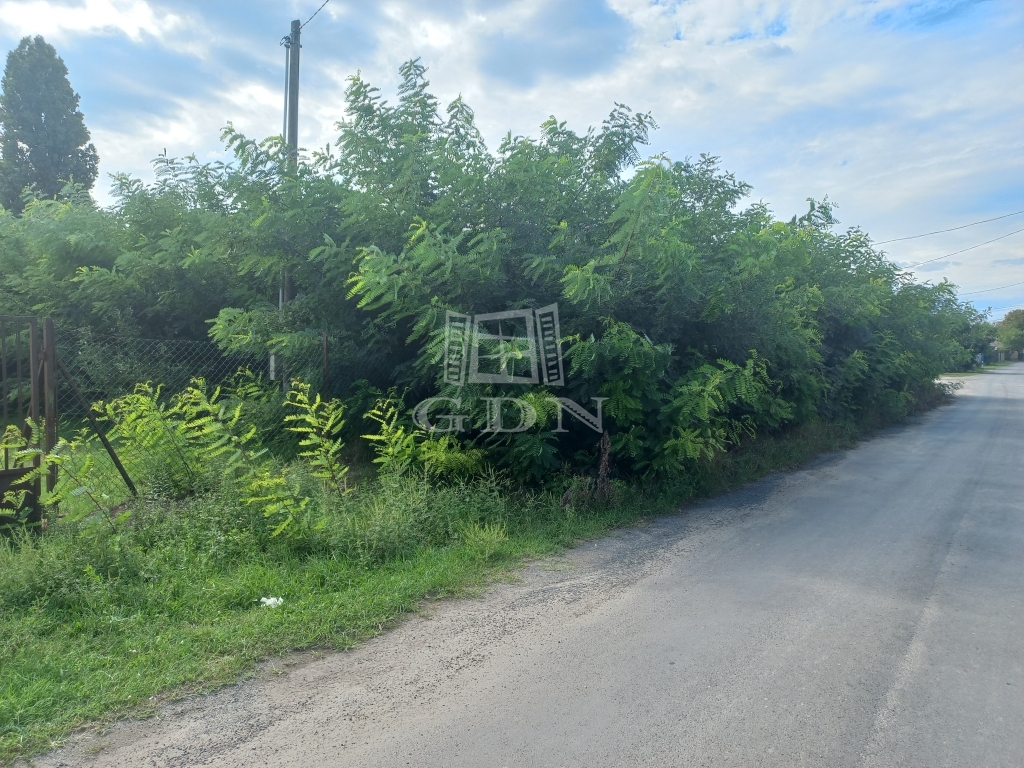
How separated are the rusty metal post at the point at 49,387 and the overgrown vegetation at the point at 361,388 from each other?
0.22 m

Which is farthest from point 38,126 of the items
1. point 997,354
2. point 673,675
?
point 997,354

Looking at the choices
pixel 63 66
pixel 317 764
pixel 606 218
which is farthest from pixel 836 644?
pixel 63 66

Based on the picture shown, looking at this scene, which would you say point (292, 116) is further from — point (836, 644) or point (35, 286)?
point (836, 644)

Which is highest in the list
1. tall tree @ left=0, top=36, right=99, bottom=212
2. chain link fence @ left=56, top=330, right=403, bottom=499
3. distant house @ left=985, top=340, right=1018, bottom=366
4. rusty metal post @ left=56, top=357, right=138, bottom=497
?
tall tree @ left=0, top=36, right=99, bottom=212

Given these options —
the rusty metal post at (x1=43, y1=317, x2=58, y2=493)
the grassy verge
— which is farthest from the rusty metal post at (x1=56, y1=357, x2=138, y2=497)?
the grassy verge

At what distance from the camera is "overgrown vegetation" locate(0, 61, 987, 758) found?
13.5ft

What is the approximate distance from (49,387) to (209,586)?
238cm

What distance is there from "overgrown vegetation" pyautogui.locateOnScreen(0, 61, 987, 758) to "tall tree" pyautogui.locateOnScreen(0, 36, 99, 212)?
13.9 meters

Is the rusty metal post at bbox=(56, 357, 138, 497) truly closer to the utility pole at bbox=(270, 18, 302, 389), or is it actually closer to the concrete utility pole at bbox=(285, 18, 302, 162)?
the utility pole at bbox=(270, 18, 302, 389)

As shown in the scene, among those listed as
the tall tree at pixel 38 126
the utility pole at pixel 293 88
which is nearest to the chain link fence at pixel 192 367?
the utility pole at pixel 293 88

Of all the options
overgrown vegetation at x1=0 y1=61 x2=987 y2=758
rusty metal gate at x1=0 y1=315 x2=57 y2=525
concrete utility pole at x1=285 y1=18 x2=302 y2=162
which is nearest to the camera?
overgrown vegetation at x1=0 y1=61 x2=987 y2=758

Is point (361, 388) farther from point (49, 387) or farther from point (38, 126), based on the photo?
point (38, 126)

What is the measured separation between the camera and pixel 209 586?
4406mm

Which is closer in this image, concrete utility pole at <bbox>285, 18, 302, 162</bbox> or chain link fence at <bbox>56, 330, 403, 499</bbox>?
chain link fence at <bbox>56, 330, 403, 499</bbox>
